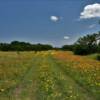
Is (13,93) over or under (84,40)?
under

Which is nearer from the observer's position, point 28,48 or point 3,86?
point 3,86

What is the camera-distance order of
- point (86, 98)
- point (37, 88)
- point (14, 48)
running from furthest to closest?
point (14, 48) → point (37, 88) → point (86, 98)

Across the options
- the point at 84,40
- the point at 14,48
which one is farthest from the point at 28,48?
the point at 84,40

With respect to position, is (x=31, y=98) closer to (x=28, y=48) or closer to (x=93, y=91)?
(x=93, y=91)

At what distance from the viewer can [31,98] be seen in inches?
571

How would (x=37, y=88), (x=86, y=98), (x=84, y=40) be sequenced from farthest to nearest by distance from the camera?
1. (x=84, y=40)
2. (x=37, y=88)
3. (x=86, y=98)

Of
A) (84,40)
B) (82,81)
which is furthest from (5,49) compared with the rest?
(82,81)

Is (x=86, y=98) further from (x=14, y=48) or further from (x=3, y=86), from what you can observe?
(x=14, y=48)

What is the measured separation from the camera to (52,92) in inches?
631

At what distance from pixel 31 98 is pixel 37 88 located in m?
3.25

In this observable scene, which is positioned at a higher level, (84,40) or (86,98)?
(84,40)

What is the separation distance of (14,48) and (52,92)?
13453 centimetres

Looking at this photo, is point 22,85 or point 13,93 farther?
point 22,85

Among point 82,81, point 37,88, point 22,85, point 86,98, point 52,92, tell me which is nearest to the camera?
point 86,98
